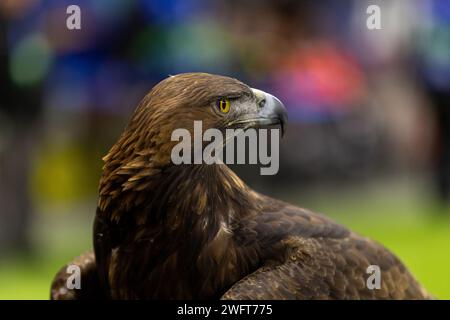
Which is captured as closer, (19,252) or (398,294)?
(398,294)

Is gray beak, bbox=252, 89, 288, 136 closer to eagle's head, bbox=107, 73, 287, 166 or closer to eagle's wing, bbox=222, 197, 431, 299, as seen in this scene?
eagle's head, bbox=107, 73, 287, 166

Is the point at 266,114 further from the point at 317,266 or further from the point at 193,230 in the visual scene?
the point at 317,266

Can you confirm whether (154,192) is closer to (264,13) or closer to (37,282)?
(37,282)

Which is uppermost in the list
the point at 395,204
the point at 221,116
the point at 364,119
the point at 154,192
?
the point at 221,116

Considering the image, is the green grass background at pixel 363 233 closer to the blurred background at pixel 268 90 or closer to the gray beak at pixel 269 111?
the blurred background at pixel 268 90

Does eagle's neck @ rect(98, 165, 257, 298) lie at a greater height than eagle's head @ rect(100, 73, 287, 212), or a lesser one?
lesser

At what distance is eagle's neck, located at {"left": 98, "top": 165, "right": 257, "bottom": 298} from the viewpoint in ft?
15.1

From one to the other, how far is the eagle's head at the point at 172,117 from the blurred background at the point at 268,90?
5539mm

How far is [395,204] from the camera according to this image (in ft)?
47.1

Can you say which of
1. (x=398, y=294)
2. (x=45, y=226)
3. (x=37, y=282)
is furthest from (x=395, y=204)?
(x=398, y=294)

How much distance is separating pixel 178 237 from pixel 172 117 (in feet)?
1.79

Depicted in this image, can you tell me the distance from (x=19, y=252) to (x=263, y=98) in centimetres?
651

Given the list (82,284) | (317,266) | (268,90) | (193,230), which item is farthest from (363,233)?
(193,230)

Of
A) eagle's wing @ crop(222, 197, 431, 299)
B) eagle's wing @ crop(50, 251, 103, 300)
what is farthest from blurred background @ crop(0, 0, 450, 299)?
eagle's wing @ crop(222, 197, 431, 299)
